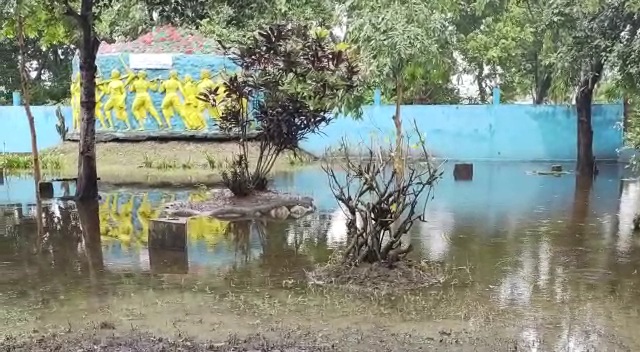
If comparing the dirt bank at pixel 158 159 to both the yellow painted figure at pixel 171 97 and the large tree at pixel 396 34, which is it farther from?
the large tree at pixel 396 34

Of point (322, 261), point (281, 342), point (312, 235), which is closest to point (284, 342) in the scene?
point (281, 342)

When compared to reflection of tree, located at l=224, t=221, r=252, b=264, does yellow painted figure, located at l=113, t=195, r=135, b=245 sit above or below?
above

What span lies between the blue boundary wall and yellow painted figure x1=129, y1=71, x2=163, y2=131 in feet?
11.6

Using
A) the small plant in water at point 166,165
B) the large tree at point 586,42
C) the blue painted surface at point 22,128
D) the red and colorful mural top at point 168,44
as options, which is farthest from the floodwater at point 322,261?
the blue painted surface at point 22,128

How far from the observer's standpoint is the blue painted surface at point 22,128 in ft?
76.0

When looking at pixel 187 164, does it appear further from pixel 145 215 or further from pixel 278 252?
pixel 278 252

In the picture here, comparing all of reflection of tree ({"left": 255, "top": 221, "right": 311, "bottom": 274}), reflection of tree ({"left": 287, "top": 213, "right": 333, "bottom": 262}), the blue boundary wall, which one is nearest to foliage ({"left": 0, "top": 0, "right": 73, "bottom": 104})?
the blue boundary wall

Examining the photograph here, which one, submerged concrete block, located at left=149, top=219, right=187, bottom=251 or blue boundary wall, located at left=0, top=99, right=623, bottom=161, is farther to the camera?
blue boundary wall, located at left=0, top=99, right=623, bottom=161

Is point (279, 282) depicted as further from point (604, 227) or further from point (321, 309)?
point (604, 227)

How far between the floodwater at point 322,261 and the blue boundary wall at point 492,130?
998 centimetres

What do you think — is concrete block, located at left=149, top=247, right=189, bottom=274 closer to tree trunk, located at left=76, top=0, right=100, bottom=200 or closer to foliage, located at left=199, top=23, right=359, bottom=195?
foliage, located at left=199, top=23, right=359, bottom=195

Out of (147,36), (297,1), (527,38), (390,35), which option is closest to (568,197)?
(390,35)

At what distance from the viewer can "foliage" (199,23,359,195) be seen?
425 inches

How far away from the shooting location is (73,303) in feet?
18.9
